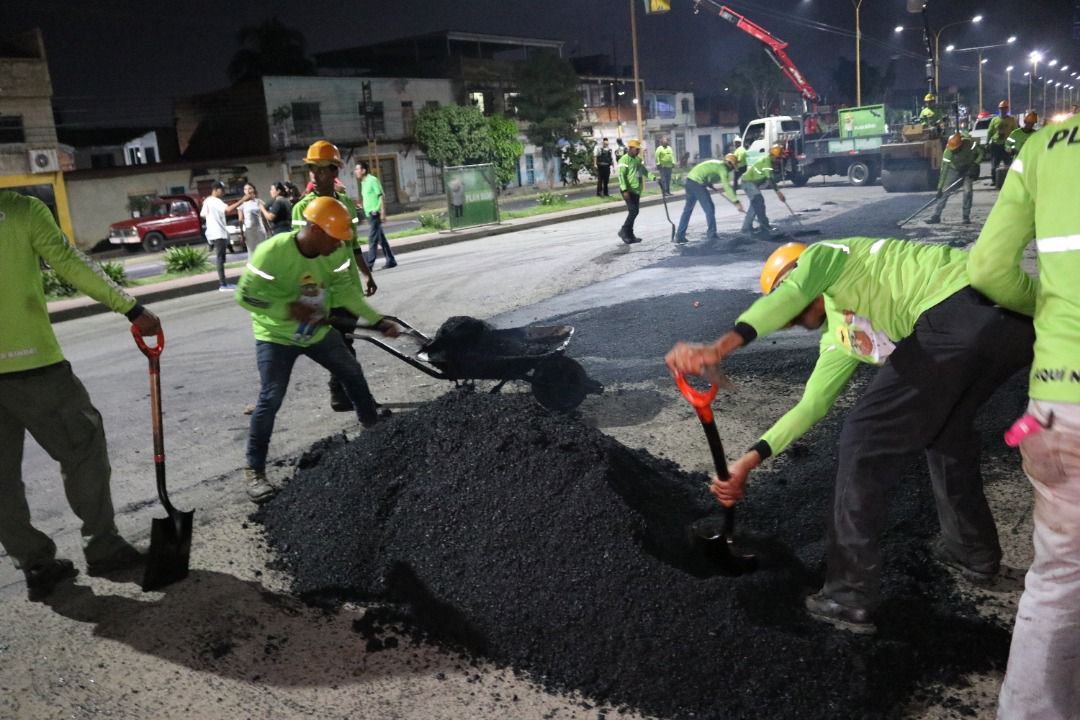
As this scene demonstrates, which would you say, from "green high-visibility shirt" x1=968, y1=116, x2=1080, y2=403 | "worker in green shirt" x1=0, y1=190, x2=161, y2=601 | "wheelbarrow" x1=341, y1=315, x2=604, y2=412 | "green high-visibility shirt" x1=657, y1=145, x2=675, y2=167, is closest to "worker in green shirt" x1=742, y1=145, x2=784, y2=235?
"green high-visibility shirt" x1=657, y1=145, x2=675, y2=167

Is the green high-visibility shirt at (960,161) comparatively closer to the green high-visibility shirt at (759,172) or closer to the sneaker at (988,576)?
the green high-visibility shirt at (759,172)

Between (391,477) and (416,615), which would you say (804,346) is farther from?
(416,615)

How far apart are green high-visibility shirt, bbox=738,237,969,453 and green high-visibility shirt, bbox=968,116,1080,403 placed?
488mm

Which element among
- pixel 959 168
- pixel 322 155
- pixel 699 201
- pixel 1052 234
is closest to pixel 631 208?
pixel 699 201

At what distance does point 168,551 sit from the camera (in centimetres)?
384

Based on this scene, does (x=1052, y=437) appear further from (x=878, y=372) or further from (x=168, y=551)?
(x=168, y=551)

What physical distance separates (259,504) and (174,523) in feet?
2.90

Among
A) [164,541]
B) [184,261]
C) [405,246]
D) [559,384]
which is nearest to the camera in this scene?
[164,541]

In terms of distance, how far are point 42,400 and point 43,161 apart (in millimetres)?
32701

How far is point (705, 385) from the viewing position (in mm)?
6379

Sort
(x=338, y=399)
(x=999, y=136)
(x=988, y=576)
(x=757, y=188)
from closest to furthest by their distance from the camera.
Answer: (x=988, y=576) < (x=338, y=399) < (x=757, y=188) < (x=999, y=136)

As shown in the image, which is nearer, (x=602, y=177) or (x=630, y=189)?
(x=630, y=189)

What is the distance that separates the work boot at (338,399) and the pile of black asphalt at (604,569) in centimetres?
179

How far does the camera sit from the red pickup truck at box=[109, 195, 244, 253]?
27.4m
